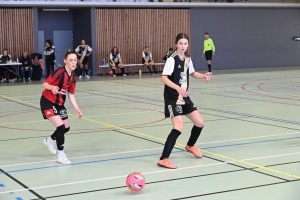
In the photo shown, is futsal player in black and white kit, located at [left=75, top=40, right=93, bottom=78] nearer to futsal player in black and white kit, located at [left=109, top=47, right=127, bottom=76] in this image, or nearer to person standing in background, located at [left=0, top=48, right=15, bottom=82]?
futsal player in black and white kit, located at [left=109, top=47, right=127, bottom=76]

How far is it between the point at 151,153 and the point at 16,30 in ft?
63.6

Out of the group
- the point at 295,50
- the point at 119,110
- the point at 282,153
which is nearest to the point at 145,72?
the point at 295,50

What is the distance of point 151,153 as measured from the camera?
25.9 feet

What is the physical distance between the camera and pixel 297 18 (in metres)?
34.4

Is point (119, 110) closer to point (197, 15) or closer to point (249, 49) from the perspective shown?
point (197, 15)

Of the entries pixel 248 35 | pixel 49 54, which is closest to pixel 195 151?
pixel 49 54

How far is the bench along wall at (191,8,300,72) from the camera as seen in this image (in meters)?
30.9

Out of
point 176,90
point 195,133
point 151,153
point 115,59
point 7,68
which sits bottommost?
point 151,153

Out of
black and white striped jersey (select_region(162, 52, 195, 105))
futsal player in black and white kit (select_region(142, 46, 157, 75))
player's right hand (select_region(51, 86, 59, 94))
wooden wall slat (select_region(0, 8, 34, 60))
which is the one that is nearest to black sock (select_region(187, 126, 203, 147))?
black and white striped jersey (select_region(162, 52, 195, 105))

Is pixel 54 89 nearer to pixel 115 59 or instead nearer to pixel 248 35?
pixel 115 59

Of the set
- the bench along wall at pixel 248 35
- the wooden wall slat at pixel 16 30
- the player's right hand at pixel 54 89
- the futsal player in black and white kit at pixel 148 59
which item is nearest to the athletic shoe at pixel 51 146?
the player's right hand at pixel 54 89

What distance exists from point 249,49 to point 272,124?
76.0ft

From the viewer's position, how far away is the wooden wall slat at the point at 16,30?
25.2m

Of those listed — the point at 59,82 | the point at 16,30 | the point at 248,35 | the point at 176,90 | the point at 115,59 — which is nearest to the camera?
the point at 176,90
